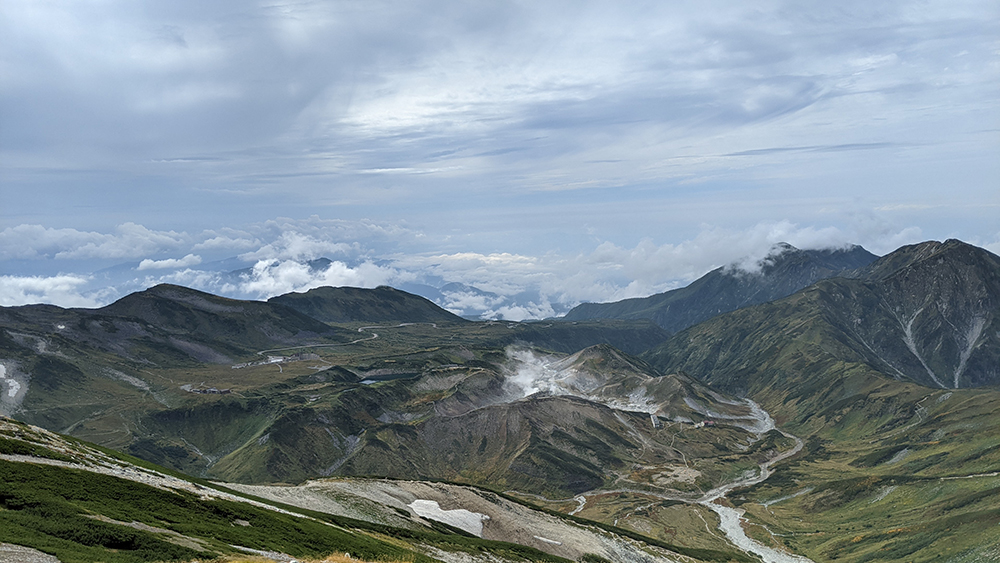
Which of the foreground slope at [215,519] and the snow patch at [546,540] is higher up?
the foreground slope at [215,519]

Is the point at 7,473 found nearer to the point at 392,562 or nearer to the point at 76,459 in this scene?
the point at 76,459

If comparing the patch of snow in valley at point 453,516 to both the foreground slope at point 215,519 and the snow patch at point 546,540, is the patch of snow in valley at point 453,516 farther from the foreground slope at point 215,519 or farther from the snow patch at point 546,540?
the snow patch at point 546,540

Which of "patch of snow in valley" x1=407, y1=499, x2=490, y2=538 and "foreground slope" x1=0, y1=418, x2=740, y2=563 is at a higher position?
"foreground slope" x1=0, y1=418, x2=740, y2=563

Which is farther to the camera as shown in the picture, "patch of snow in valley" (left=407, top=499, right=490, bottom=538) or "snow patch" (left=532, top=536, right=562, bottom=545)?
"snow patch" (left=532, top=536, right=562, bottom=545)

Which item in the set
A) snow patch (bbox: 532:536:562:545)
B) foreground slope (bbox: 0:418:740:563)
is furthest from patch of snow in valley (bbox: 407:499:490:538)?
snow patch (bbox: 532:536:562:545)

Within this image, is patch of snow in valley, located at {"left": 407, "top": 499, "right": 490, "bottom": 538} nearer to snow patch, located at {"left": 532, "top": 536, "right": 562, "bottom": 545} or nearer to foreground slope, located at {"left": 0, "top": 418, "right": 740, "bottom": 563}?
foreground slope, located at {"left": 0, "top": 418, "right": 740, "bottom": 563}

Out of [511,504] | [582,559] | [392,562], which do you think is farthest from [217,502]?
[511,504]

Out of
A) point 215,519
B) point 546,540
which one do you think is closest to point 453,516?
point 546,540

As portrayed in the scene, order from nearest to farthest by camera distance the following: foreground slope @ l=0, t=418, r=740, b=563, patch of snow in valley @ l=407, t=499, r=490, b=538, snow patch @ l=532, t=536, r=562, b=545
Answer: foreground slope @ l=0, t=418, r=740, b=563 → patch of snow in valley @ l=407, t=499, r=490, b=538 → snow patch @ l=532, t=536, r=562, b=545

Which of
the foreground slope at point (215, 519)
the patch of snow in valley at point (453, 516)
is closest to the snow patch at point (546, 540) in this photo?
the foreground slope at point (215, 519)

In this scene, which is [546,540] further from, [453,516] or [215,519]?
[215,519]
